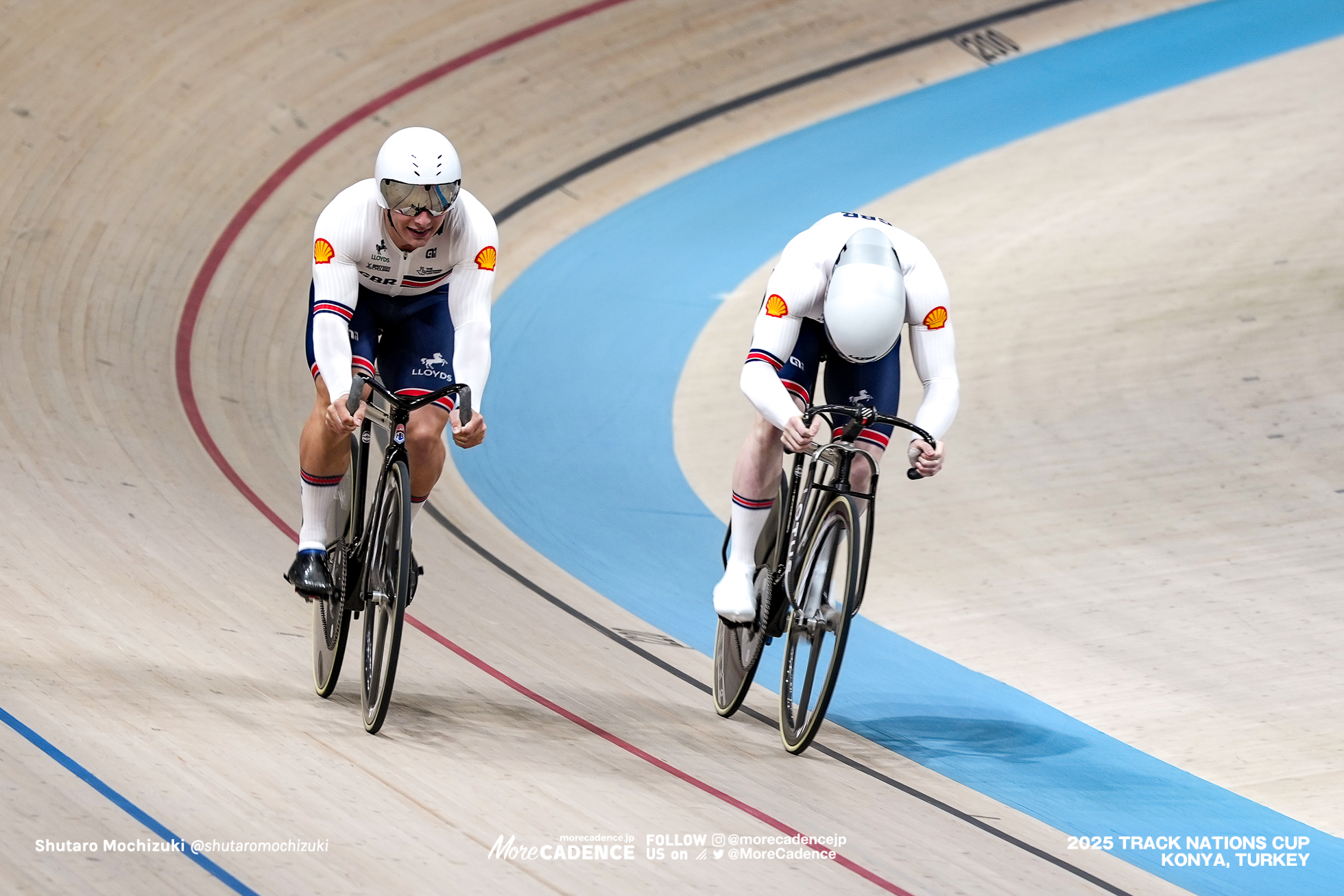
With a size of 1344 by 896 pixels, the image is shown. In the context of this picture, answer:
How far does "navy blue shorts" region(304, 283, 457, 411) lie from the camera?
12.0 feet

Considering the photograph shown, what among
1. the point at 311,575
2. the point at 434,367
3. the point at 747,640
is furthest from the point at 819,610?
the point at 311,575

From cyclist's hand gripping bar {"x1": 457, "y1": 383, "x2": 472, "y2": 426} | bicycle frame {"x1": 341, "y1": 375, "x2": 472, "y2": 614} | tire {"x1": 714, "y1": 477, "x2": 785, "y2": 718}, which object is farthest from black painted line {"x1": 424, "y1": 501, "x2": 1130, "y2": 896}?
cyclist's hand gripping bar {"x1": 457, "y1": 383, "x2": 472, "y2": 426}

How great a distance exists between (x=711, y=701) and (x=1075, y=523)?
1747 millimetres

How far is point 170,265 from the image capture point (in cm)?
646

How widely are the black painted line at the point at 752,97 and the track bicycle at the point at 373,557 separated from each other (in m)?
3.99

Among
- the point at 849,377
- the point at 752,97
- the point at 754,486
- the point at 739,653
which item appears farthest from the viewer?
the point at 752,97

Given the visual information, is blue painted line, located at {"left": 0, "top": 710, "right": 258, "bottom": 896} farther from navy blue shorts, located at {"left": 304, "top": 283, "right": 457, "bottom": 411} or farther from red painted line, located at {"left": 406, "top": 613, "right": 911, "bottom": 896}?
red painted line, located at {"left": 406, "top": 613, "right": 911, "bottom": 896}

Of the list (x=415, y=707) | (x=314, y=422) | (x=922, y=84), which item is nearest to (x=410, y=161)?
(x=314, y=422)

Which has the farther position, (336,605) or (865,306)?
(336,605)

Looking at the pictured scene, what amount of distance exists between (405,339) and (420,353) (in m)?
0.05

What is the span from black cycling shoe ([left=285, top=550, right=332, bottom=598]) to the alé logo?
0.49 m

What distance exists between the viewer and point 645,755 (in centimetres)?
362

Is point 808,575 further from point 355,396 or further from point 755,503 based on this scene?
point 355,396

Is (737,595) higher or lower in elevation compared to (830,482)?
lower
